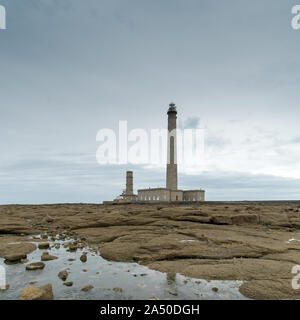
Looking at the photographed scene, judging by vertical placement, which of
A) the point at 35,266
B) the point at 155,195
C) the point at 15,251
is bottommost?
the point at 155,195

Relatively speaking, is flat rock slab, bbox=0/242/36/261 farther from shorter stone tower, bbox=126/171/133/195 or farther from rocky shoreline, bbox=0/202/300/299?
shorter stone tower, bbox=126/171/133/195

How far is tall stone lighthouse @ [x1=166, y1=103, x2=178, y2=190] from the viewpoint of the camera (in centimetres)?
5781

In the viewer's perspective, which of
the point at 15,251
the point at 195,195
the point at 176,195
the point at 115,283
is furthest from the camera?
the point at 176,195

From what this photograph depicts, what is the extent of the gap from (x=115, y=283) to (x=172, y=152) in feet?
176

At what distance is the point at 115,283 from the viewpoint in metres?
6.52

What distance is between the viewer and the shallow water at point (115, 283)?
224 inches

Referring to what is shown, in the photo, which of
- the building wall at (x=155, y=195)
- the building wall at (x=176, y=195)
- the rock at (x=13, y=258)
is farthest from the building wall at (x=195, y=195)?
the rock at (x=13, y=258)

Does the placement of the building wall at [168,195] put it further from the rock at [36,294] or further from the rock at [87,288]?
the rock at [36,294]

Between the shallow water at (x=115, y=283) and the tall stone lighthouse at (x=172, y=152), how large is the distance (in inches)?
1906

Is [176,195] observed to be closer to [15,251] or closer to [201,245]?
[201,245]

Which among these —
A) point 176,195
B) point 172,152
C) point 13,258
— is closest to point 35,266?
point 13,258

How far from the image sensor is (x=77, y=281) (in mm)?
6633
